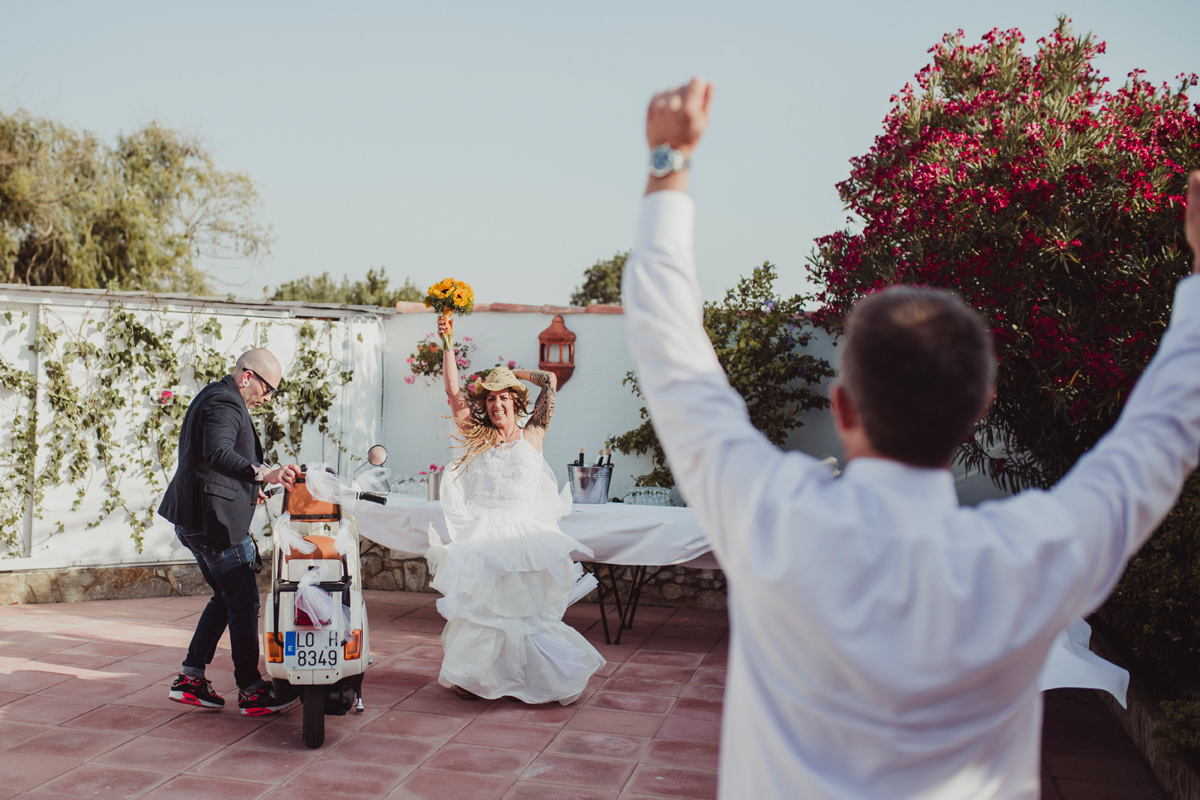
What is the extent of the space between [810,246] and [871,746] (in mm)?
6273

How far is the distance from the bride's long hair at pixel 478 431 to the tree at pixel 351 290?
27.6 metres

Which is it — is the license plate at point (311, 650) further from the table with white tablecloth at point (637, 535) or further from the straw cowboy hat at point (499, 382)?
the table with white tablecloth at point (637, 535)

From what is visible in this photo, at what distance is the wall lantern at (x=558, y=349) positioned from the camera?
27.8ft

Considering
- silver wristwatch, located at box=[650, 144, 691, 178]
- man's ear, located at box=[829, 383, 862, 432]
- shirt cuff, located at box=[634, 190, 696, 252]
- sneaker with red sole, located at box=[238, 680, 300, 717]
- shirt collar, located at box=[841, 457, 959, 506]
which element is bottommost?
sneaker with red sole, located at box=[238, 680, 300, 717]

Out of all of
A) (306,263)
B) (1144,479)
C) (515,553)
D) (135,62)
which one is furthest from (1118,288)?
(306,263)

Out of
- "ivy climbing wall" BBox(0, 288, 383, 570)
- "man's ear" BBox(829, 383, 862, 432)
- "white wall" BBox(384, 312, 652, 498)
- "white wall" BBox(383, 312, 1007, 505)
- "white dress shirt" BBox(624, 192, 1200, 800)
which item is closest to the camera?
"white dress shirt" BBox(624, 192, 1200, 800)

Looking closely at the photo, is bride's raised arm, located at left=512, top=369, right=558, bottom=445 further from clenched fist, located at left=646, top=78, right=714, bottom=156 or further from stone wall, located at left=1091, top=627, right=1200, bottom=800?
clenched fist, located at left=646, top=78, right=714, bottom=156

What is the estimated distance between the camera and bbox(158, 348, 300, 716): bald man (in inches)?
165

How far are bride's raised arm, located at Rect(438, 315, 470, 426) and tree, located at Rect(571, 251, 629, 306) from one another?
3172 centimetres

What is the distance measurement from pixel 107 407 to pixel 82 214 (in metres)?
8.47

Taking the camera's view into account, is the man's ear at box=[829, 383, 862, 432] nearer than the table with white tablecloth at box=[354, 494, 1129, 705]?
Yes

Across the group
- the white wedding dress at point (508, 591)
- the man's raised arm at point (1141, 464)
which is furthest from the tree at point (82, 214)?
the man's raised arm at point (1141, 464)

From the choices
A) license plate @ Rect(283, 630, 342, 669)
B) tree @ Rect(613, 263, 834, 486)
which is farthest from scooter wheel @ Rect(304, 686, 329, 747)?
tree @ Rect(613, 263, 834, 486)

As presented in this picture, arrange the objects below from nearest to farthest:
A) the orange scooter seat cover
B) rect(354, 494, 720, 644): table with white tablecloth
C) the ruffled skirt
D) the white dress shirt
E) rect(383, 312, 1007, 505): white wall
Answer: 1. the white dress shirt
2. the orange scooter seat cover
3. the ruffled skirt
4. rect(354, 494, 720, 644): table with white tablecloth
5. rect(383, 312, 1007, 505): white wall
